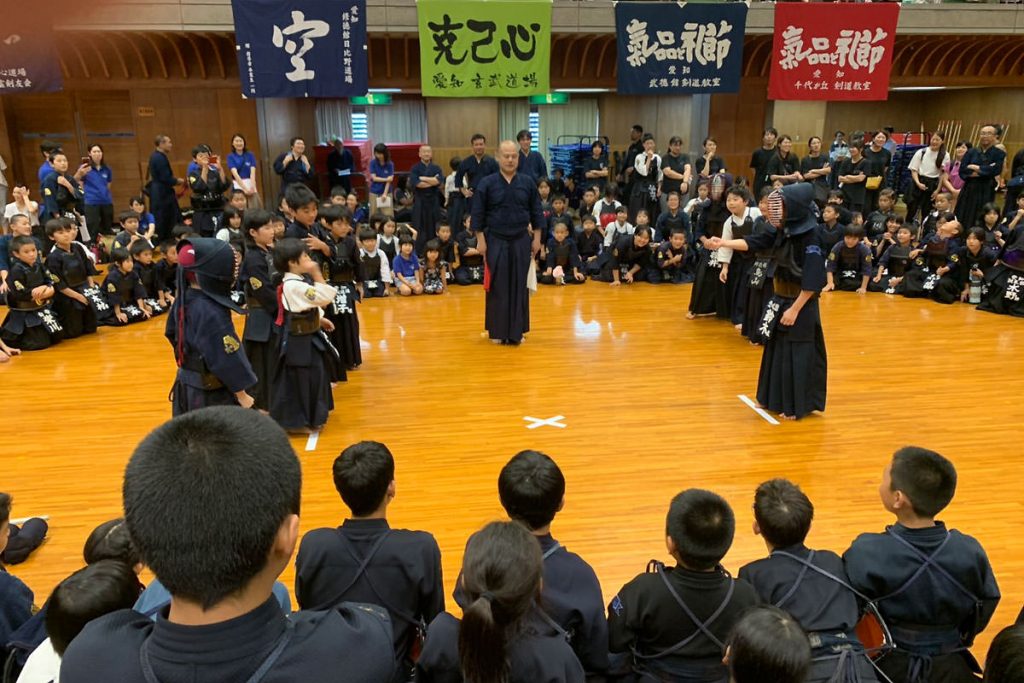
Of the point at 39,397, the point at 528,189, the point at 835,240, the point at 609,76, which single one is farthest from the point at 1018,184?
the point at 39,397

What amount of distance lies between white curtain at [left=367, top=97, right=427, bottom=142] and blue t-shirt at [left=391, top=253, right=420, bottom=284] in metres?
8.97

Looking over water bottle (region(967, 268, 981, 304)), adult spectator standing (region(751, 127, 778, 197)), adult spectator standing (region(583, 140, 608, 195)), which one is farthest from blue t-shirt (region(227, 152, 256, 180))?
water bottle (region(967, 268, 981, 304))

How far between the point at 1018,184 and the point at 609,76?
20.1 feet

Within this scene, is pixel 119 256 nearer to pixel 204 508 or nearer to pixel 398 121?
pixel 204 508

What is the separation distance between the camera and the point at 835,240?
388 inches

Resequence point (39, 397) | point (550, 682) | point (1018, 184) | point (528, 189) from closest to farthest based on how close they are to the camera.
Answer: point (550, 682), point (39, 397), point (528, 189), point (1018, 184)

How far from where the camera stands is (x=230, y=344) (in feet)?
13.8

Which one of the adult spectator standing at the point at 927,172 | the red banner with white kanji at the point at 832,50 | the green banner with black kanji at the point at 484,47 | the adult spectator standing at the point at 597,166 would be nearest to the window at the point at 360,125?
the adult spectator standing at the point at 597,166

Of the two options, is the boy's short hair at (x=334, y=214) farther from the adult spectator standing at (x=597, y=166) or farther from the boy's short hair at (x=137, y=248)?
the adult spectator standing at (x=597, y=166)

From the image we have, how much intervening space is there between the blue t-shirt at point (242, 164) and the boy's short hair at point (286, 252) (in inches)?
269

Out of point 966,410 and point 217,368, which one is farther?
point 966,410

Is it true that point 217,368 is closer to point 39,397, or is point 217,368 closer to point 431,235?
point 39,397

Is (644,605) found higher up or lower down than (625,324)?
higher up

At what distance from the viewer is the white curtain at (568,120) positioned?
17.4 metres
